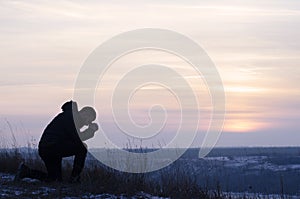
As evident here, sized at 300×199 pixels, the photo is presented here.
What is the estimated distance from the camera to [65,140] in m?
12.4

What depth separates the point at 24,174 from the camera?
12.7 meters

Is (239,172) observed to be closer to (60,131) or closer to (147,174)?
(147,174)

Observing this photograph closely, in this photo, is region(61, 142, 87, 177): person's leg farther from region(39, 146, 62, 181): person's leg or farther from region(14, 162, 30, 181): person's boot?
region(14, 162, 30, 181): person's boot

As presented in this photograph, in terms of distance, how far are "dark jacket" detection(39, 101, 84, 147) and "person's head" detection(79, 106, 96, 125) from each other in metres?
0.08

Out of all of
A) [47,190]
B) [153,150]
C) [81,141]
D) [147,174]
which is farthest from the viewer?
[153,150]

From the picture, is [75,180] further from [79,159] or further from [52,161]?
[52,161]

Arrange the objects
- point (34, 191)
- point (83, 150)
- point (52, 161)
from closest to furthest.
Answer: point (34, 191) < point (83, 150) < point (52, 161)

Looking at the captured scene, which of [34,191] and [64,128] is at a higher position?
[64,128]

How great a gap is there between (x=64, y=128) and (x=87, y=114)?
60 centimetres

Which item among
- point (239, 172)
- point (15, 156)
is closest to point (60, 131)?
point (15, 156)

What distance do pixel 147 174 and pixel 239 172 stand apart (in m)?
8.14

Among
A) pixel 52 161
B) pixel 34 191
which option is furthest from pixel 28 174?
pixel 34 191

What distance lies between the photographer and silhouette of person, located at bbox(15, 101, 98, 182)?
12.2 m

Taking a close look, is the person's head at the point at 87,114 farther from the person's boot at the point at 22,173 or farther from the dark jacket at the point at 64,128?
the person's boot at the point at 22,173
